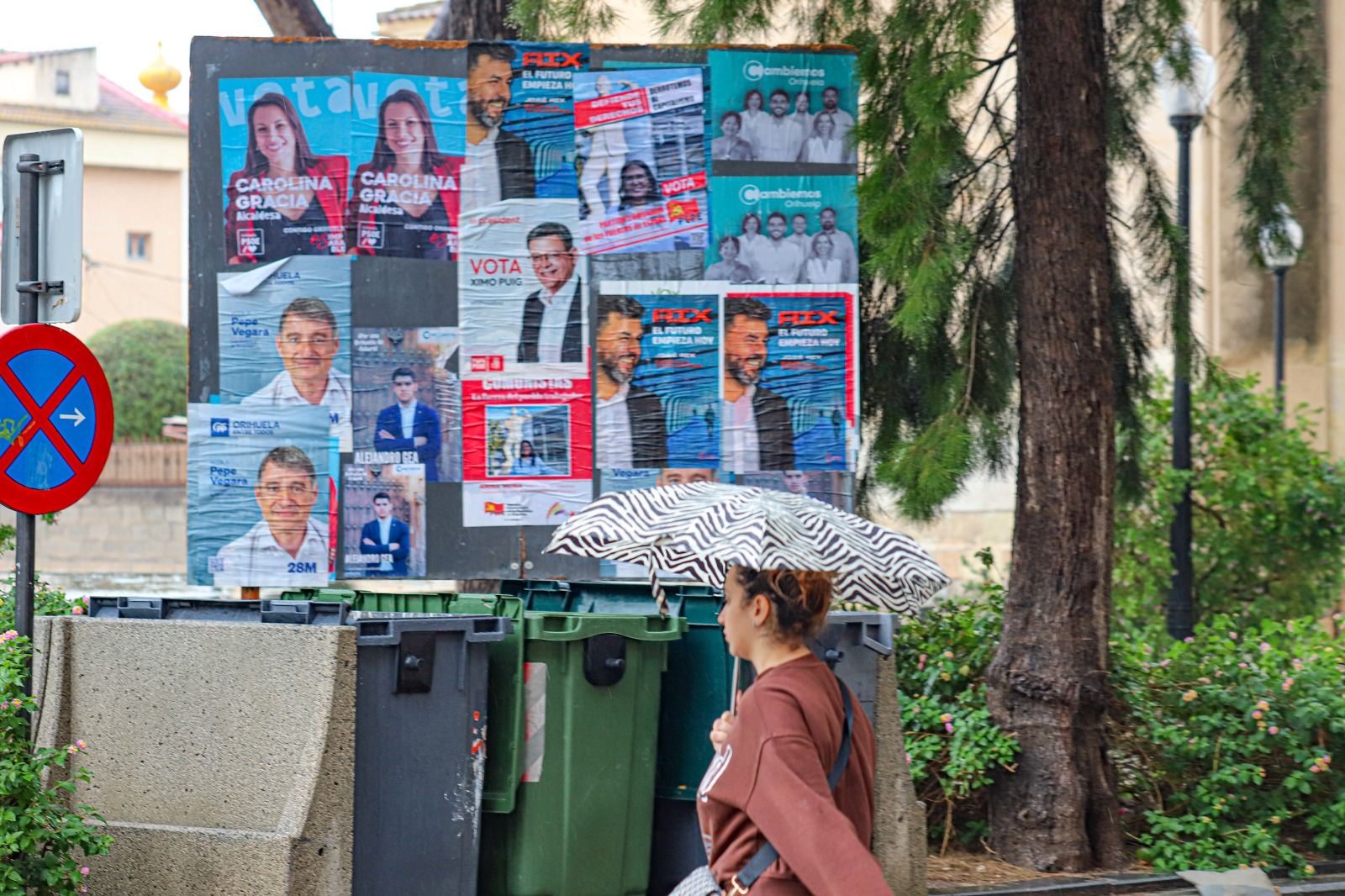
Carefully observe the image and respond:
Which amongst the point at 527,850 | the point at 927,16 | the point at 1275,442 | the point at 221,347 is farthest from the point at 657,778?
the point at 1275,442

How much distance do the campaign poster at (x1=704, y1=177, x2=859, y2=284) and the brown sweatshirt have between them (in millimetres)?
4919

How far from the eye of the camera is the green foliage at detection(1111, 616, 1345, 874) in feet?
23.6

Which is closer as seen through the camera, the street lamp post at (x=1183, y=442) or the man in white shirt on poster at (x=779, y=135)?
the man in white shirt on poster at (x=779, y=135)

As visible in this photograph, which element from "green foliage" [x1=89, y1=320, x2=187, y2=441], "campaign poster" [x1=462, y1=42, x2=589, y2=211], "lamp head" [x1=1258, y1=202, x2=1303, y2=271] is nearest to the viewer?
"campaign poster" [x1=462, y1=42, x2=589, y2=211]

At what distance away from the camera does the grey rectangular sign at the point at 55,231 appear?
5785 millimetres

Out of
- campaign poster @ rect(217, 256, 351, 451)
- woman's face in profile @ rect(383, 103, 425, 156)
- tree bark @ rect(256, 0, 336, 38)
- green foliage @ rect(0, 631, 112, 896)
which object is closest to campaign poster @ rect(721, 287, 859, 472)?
woman's face in profile @ rect(383, 103, 425, 156)

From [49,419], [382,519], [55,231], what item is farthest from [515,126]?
[49,419]

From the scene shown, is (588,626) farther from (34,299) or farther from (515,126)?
(515,126)

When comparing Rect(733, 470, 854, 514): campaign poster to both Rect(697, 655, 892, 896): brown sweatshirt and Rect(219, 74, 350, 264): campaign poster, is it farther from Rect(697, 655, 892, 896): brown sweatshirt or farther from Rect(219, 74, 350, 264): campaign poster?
Rect(697, 655, 892, 896): brown sweatshirt

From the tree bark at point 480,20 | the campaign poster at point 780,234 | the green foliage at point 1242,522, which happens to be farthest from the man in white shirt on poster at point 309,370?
→ the green foliage at point 1242,522

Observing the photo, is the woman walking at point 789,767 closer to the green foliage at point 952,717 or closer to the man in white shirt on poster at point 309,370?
the green foliage at point 952,717

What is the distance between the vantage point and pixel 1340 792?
723 centimetres

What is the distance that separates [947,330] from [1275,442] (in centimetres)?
512

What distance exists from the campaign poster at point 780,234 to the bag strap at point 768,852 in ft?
16.3
